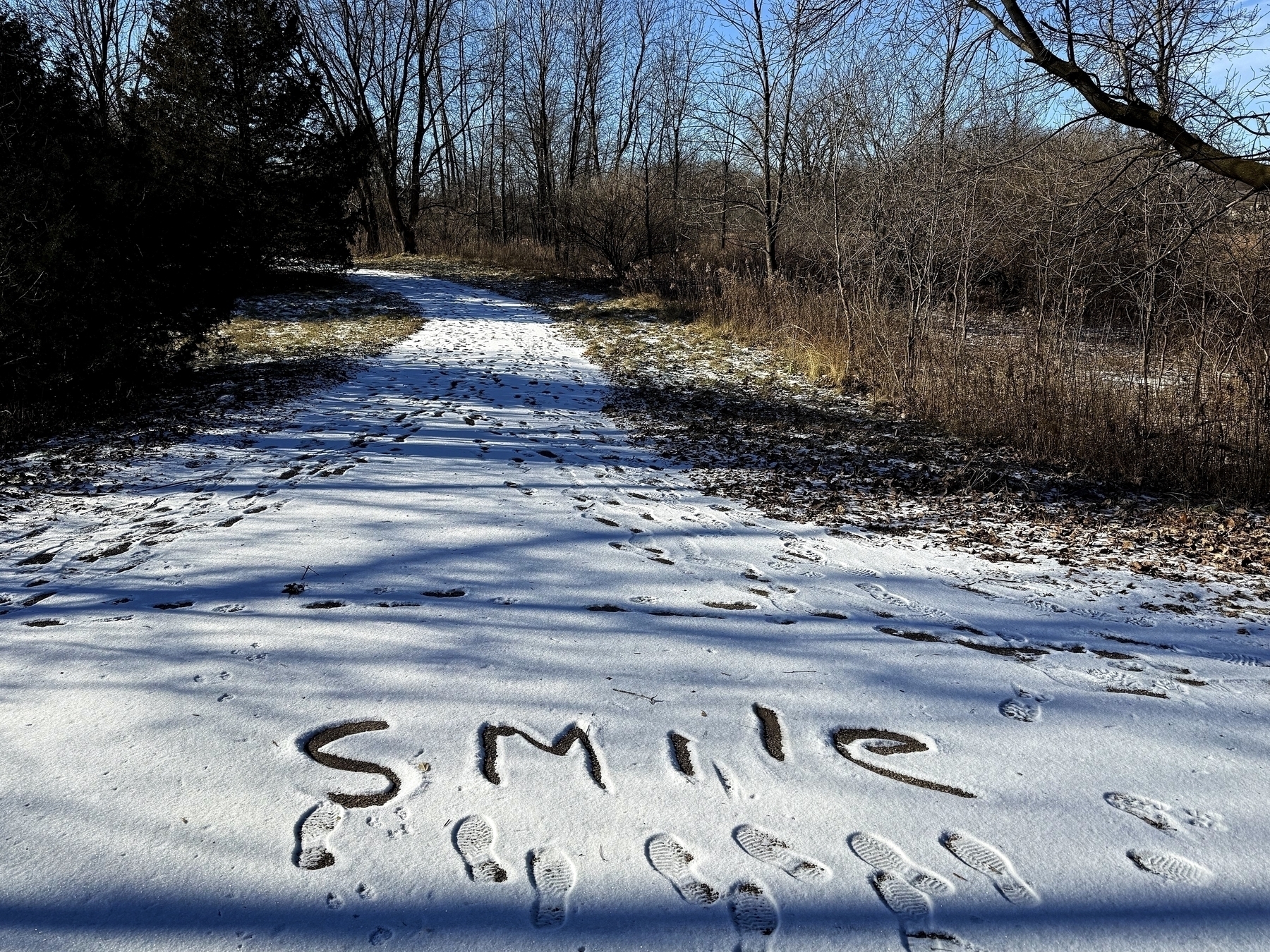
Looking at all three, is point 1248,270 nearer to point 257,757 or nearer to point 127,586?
point 257,757

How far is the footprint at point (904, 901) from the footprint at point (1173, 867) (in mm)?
642

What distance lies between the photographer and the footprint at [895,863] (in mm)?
1915

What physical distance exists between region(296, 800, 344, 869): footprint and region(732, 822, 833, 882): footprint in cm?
109

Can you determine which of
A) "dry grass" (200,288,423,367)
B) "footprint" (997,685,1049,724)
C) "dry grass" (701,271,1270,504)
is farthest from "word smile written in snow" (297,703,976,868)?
"dry grass" (200,288,423,367)

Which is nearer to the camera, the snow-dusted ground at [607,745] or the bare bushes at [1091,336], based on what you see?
the snow-dusted ground at [607,745]

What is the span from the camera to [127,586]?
3.60 m

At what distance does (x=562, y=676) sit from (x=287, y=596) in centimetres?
147

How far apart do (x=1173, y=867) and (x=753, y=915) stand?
3.78 feet

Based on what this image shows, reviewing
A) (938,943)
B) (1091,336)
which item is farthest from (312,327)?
(938,943)

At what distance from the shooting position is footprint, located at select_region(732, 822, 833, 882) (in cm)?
195

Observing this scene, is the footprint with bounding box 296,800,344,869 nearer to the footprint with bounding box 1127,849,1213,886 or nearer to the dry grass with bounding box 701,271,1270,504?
the footprint with bounding box 1127,849,1213,886

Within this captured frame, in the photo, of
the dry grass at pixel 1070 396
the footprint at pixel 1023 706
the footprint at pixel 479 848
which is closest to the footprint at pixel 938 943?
the footprint at pixel 479 848

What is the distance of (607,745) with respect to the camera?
8.11 ft

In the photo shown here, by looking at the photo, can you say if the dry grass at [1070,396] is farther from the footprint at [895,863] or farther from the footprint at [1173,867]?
the footprint at [895,863]
